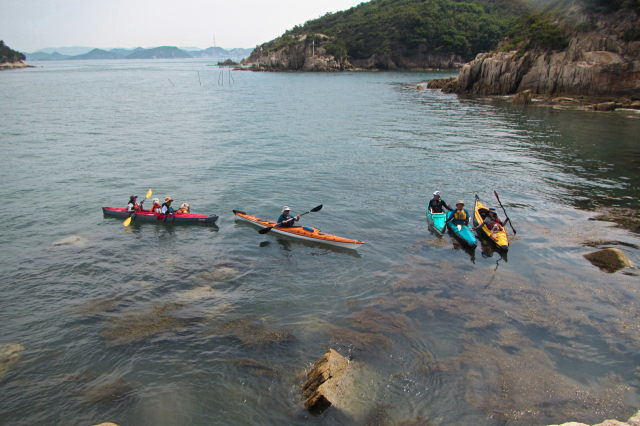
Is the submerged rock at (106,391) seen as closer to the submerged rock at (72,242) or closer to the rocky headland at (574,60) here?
the submerged rock at (72,242)

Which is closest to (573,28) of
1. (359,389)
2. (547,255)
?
(547,255)

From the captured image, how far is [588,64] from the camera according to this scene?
52.3 meters

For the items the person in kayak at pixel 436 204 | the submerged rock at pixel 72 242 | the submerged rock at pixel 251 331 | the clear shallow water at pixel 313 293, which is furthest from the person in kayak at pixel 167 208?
the person in kayak at pixel 436 204

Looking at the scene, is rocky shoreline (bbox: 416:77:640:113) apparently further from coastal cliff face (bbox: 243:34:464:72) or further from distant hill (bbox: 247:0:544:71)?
coastal cliff face (bbox: 243:34:464:72)

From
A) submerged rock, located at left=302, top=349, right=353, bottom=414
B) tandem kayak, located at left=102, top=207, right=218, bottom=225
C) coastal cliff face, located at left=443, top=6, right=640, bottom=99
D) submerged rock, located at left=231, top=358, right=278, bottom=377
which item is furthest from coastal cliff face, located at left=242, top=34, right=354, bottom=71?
submerged rock, located at left=302, top=349, right=353, bottom=414

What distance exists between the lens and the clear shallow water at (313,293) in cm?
1047

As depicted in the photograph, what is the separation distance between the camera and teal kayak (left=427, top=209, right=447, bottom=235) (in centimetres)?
2036

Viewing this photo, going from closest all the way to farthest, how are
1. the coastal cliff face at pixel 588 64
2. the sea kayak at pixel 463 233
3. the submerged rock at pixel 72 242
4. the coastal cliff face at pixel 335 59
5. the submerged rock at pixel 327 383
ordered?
the submerged rock at pixel 327 383
the sea kayak at pixel 463 233
the submerged rock at pixel 72 242
the coastal cliff face at pixel 588 64
the coastal cliff face at pixel 335 59

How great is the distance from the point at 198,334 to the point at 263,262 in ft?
18.0

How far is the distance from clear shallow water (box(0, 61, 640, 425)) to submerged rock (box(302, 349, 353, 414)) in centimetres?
29

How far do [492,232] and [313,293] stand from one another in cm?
917

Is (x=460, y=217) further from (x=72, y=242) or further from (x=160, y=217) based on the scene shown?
(x=72, y=242)

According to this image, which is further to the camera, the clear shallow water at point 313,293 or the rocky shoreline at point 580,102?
the rocky shoreline at point 580,102

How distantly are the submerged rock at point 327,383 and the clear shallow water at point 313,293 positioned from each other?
29 centimetres
